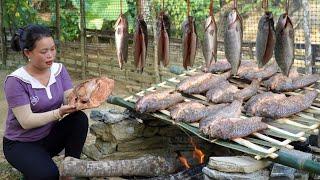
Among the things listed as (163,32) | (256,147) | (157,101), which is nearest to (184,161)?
(157,101)

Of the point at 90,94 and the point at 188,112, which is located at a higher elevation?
the point at 90,94

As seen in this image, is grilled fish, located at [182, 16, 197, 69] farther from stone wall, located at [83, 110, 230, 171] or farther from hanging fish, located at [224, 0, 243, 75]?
stone wall, located at [83, 110, 230, 171]

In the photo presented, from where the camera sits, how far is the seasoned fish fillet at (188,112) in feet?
14.4

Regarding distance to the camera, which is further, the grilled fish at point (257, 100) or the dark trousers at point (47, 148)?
the grilled fish at point (257, 100)

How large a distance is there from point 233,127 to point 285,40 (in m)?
0.80

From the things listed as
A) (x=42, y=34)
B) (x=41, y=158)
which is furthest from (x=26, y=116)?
(x=42, y=34)

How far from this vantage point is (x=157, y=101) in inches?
190

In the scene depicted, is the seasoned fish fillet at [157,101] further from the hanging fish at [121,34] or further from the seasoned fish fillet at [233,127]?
the seasoned fish fillet at [233,127]

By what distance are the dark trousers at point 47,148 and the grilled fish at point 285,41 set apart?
1.91 m

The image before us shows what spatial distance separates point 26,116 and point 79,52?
737 cm

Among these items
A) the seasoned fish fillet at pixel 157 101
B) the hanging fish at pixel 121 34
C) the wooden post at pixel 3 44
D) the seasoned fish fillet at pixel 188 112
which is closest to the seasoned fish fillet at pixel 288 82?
the seasoned fish fillet at pixel 188 112

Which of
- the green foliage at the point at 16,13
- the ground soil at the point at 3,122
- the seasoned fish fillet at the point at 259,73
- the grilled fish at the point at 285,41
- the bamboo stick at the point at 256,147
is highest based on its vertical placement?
the green foliage at the point at 16,13

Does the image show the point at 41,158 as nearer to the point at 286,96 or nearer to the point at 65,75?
the point at 65,75

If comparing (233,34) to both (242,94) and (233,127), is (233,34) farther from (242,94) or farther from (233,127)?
(242,94)
